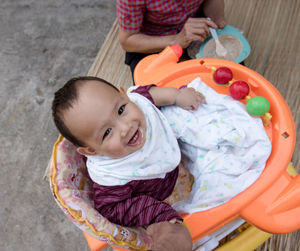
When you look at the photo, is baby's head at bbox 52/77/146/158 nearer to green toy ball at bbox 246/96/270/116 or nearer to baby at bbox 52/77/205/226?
baby at bbox 52/77/205/226

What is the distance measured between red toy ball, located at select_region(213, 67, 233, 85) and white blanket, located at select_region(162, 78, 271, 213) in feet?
0.11

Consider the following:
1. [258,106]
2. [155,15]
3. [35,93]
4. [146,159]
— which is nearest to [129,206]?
[146,159]

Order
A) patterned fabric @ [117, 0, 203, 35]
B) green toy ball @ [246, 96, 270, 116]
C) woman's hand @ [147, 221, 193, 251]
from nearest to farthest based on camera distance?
woman's hand @ [147, 221, 193, 251], green toy ball @ [246, 96, 270, 116], patterned fabric @ [117, 0, 203, 35]

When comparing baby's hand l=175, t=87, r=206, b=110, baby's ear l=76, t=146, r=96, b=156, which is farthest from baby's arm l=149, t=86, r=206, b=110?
baby's ear l=76, t=146, r=96, b=156

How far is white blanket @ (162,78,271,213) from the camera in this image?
0.58m

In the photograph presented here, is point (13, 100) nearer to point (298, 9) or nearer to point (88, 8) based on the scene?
point (88, 8)

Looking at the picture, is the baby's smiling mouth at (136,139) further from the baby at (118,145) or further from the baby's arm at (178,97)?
the baby's arm at (178,97)

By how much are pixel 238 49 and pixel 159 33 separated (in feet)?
0.88

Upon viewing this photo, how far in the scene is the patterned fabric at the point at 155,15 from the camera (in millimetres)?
749

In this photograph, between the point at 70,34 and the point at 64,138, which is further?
the point at 70,34

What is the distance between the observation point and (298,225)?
544 millimetres

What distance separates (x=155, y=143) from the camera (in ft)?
1.92

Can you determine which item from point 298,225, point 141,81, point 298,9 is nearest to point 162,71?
point 141,81

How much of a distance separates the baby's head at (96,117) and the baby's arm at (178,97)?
14 cm
